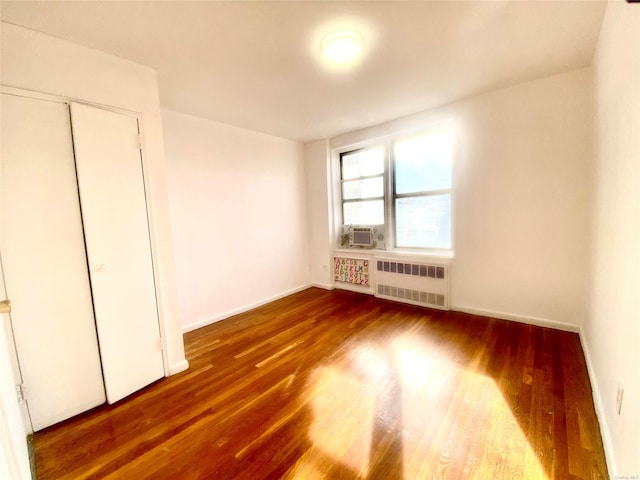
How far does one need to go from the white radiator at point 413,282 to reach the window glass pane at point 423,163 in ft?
3.46

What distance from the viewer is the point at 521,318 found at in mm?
2777

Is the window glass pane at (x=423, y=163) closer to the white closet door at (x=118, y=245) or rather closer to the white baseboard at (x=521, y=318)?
the white baseboard at (x=521, y=318)

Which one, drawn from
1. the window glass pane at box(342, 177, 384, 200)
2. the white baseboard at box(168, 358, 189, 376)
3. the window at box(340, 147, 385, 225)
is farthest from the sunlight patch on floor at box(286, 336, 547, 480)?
the window glass pane at box(342, 177, 384, 200)

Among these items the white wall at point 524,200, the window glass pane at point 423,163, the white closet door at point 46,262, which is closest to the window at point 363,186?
the window glass pane at point 423,163

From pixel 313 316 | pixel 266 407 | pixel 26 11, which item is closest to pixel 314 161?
pixel 313 316

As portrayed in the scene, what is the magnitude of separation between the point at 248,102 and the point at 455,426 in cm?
325

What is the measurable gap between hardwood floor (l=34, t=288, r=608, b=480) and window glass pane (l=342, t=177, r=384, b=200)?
2236 millimetres

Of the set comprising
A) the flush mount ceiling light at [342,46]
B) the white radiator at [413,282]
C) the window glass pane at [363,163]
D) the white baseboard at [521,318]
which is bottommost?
the white baseboard at [521,318]

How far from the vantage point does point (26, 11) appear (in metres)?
1.43

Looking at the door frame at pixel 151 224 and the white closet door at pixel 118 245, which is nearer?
the white closet door at pixel 118 245

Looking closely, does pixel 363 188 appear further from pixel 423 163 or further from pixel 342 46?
pixel 342 46

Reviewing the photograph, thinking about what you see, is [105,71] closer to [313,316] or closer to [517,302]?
[313,316]

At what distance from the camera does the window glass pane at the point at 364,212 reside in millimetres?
4043

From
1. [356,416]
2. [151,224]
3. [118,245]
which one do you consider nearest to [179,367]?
[118,245]
